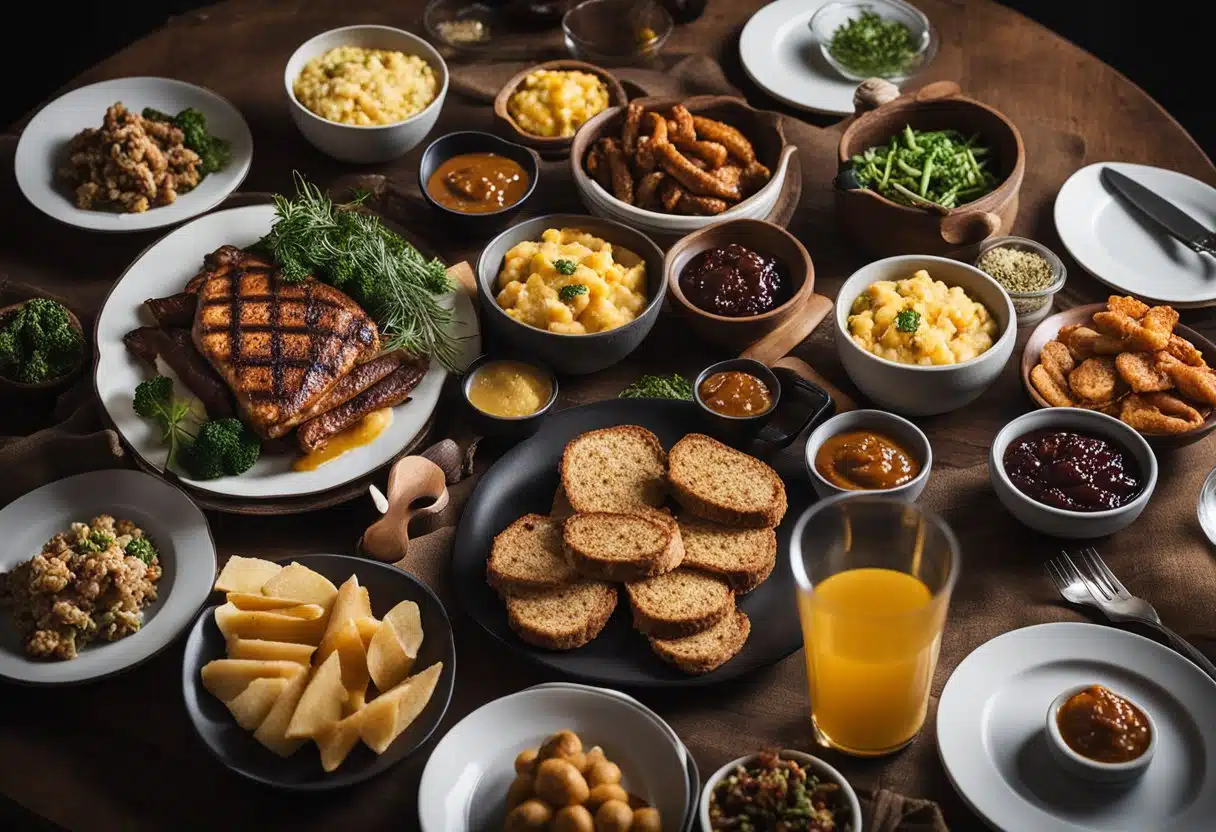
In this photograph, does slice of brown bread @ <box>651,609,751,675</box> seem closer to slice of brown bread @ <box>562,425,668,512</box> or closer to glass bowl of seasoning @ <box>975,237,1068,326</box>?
slice of brown bread @ <box>562,425,668,512</box>

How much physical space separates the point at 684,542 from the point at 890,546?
726 millimetres

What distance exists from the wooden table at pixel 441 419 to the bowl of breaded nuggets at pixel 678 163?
233 millimetres

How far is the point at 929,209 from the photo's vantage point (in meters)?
4.24

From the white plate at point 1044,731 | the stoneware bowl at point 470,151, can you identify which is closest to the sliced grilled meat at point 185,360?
the stoneware bowl at point 470,151

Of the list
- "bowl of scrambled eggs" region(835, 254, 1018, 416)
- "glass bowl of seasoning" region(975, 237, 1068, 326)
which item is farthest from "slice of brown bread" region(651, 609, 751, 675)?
"glass bowl of seasoning" region(975, 237, 1068, 326)

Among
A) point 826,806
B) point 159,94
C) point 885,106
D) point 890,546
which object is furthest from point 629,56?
point 826,806

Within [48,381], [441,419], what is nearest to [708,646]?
[441,419]

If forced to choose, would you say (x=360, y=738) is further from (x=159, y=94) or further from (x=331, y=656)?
(x=159, y=94)

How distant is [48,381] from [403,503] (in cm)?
142

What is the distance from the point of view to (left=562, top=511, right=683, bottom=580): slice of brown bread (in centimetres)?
331

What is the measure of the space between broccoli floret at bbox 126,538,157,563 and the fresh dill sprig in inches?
41.5

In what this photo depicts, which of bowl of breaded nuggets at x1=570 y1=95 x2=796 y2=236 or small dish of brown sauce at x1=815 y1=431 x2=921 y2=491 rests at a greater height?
bowl of breaded nuggets at x1=570 y1=95 x2=796 y2=236

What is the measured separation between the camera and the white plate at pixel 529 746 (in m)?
2.83

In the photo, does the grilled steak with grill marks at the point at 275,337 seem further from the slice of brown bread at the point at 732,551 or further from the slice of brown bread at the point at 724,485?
the slice of brown bread at the point at 732,551
